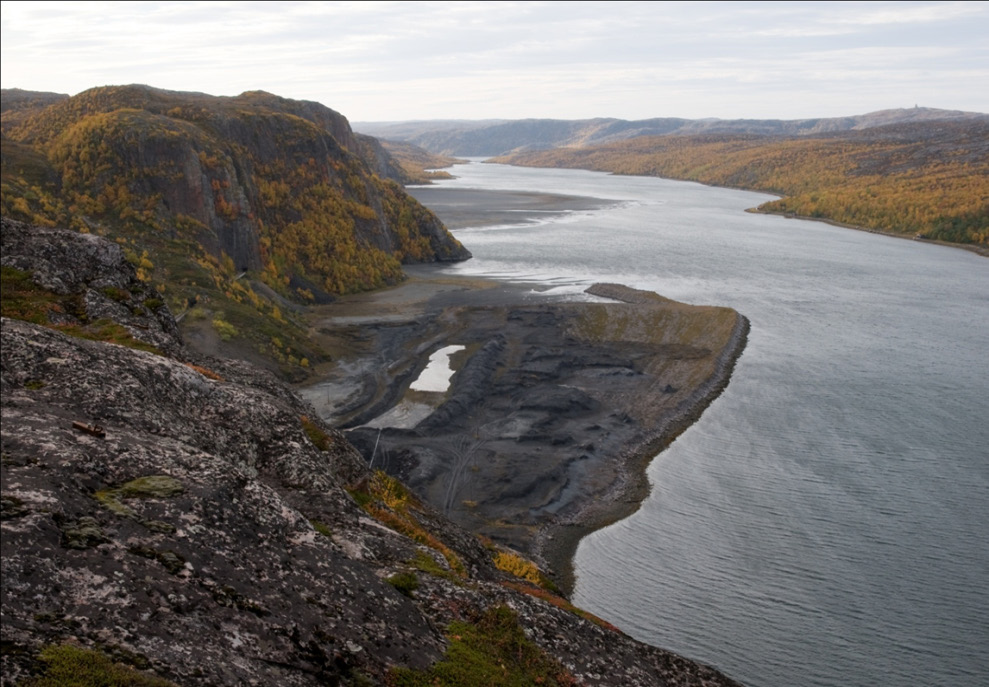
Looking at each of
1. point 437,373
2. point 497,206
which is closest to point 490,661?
point 437,373

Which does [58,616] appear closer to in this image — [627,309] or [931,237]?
[627,309]

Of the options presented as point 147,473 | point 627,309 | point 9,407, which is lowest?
point 627,309

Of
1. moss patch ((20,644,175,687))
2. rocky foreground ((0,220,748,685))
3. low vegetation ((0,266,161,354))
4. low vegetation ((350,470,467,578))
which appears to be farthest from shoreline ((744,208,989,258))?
moss patch ((20,644,175,687))

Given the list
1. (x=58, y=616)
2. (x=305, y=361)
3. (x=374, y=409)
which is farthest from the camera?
(x=305, y=361)

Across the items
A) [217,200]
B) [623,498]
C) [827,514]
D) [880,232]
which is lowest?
[623,498]

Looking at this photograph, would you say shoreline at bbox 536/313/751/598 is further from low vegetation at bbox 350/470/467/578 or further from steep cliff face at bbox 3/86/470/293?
steep cliff face at bbox 3/86/470/293

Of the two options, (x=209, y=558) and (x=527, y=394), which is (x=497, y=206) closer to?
(x=527, y=394)

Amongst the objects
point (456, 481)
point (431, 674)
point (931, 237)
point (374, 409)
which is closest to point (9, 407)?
point (431, 674)
